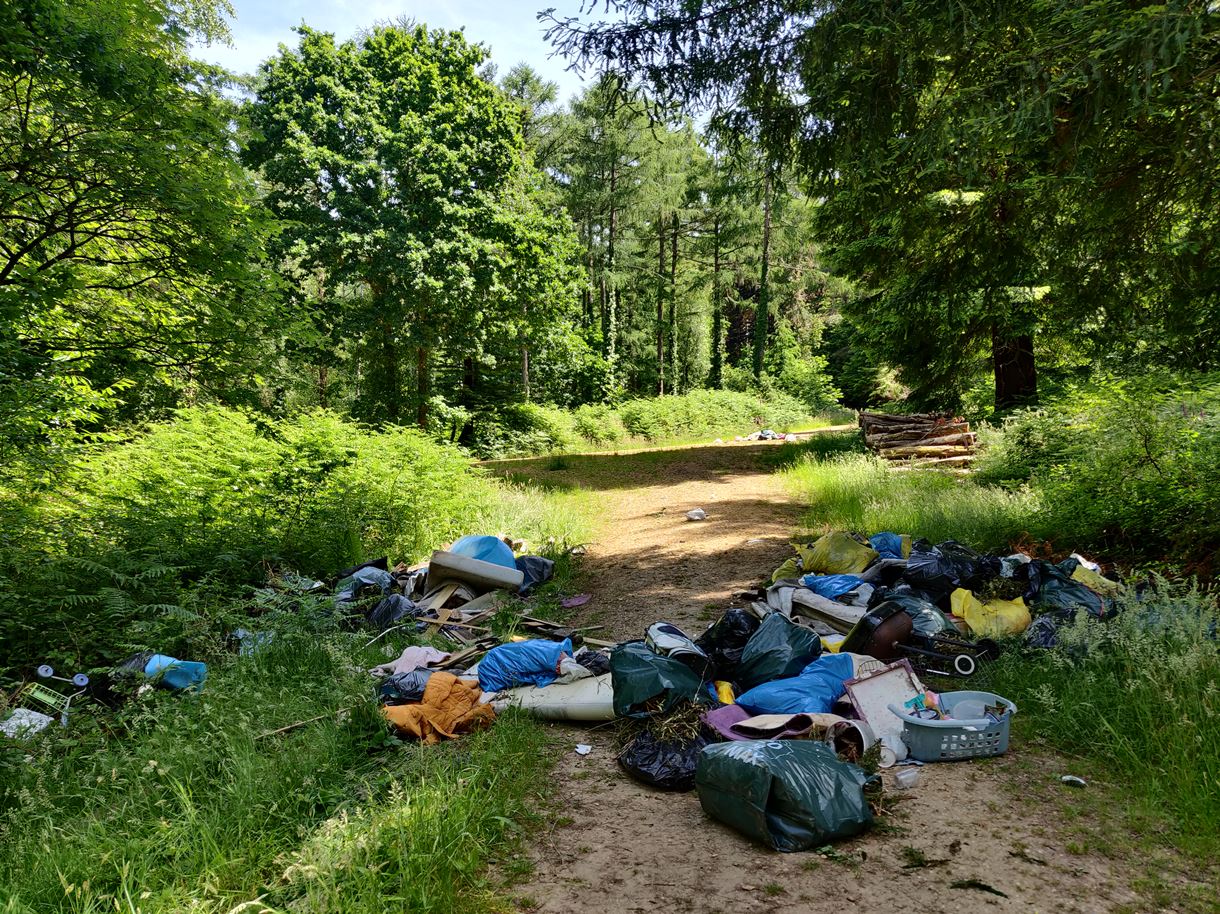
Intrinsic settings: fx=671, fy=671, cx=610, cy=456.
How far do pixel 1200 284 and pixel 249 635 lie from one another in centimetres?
839

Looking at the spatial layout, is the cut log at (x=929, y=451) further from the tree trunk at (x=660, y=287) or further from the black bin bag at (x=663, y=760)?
the tree trunk at (x=660, y=287)

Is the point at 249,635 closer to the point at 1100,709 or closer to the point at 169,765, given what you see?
the point at 169,765

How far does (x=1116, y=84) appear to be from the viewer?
4.12 metres

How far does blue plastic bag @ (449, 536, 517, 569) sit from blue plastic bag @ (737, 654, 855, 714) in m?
3.94

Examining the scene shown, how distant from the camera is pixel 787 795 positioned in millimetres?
2854

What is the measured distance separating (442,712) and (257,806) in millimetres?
1311

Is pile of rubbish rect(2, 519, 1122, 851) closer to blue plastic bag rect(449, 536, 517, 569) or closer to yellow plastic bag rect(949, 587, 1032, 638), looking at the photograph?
yellow plastic bag rect(949, 587, 1032, 638)

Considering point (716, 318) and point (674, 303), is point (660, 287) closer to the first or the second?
point (674, 303)

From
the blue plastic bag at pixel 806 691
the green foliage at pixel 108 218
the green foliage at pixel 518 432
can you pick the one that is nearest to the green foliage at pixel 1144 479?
the blue plastic bag at pixel 806 691

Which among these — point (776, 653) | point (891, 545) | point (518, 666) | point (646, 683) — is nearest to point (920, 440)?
point (891, 545)

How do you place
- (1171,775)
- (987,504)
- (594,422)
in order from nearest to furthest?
(1171,775) → (987,504) → (594,422)

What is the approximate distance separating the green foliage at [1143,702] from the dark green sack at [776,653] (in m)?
1.18

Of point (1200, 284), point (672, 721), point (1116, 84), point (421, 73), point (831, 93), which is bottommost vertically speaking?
point (672, 721)

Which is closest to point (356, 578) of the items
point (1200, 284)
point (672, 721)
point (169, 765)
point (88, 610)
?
point (88, 610)
